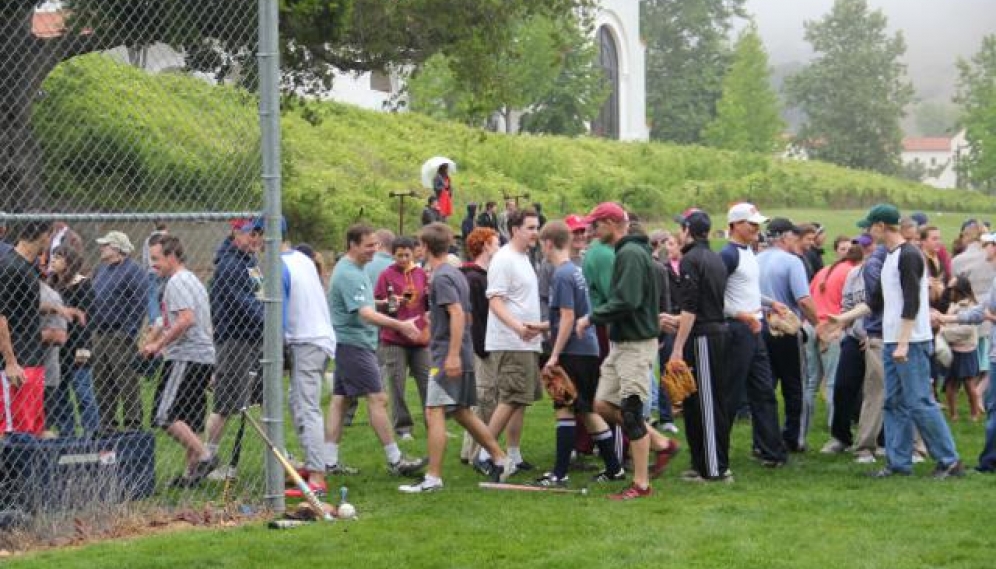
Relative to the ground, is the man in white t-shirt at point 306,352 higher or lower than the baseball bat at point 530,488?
higher

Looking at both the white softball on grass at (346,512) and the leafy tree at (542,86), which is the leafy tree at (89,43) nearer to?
the white softball on grass at (346,512)

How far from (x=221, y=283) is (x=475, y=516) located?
8.23 ft

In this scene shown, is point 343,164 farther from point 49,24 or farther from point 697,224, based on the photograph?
point 49,24

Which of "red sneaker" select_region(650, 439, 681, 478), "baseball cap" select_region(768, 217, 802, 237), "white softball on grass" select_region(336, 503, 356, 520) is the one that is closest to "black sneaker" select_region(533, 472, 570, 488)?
"red sneaker" select_region(650, 439, 681, 478)

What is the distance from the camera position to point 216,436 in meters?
10.9

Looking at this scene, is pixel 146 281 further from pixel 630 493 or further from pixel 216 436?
pixel 630 493

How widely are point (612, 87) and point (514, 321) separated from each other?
185ft

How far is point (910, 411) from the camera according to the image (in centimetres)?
1102

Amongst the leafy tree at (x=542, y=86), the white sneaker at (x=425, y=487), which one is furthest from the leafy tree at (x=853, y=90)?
the white sneaker at (x=425, y=487)

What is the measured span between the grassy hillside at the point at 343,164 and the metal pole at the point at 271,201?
2.31ft

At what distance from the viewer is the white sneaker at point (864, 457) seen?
12.1 meters

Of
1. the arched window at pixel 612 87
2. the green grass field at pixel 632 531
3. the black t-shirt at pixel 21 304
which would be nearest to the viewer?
the green grass field at pixel 632 531

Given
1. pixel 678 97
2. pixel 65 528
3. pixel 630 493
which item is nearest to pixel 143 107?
pixel 65 528

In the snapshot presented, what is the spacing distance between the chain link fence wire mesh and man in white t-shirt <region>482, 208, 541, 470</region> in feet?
5.74
